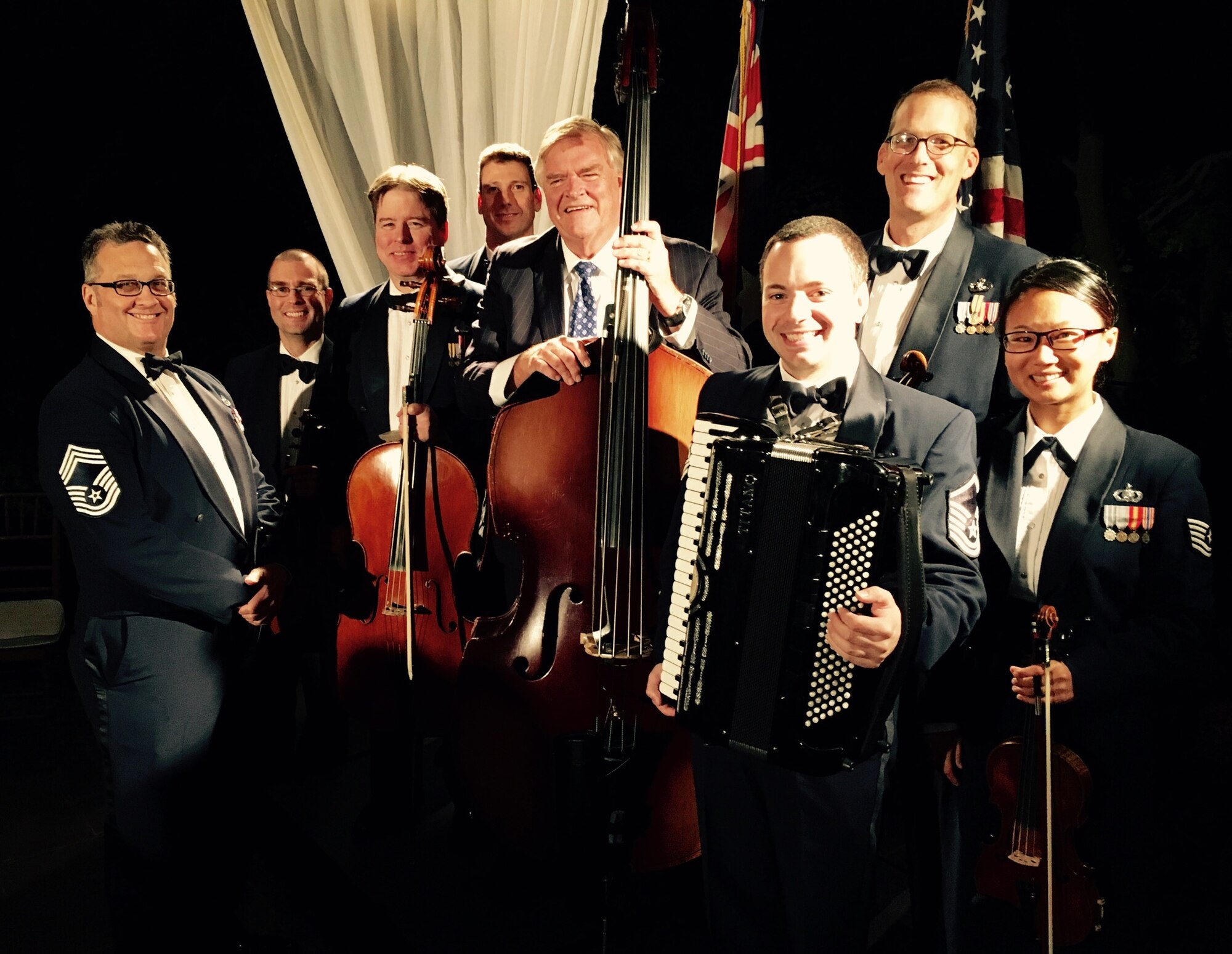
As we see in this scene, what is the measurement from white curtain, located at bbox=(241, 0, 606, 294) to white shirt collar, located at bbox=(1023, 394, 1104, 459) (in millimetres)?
2180

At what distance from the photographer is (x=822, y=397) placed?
5.86 feet

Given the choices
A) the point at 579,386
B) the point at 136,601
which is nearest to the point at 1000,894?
the point at 579,386

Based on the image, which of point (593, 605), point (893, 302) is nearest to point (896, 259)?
point (893, 302)

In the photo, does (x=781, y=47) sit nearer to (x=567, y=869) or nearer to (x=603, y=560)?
(x=603, y=560)

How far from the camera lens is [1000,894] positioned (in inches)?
71.5

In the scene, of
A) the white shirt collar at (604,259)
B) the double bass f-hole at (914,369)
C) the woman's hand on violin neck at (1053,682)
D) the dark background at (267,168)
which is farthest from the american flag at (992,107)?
the dark background at (267,168)

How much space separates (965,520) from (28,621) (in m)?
4.28

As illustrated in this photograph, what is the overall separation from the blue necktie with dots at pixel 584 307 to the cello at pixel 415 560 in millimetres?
398

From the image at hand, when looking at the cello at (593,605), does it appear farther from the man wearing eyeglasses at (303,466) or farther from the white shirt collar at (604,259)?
the man wearing eyeglasses at (303,466)

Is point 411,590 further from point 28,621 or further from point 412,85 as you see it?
point 28,621

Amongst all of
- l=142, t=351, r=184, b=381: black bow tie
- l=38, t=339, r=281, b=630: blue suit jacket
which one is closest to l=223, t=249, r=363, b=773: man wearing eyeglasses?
l=38, t=339, r=281, b=630: blue suit jacket

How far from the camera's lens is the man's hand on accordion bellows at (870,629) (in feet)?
4.82

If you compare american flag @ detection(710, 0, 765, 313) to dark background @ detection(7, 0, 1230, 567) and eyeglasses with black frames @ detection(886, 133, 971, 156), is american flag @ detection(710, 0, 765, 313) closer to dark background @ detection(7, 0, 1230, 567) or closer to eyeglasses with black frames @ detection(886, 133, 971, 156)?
eyeglasses with black frames @ detection(886, 133, 971, 156)

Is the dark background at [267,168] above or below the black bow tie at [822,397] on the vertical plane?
above
